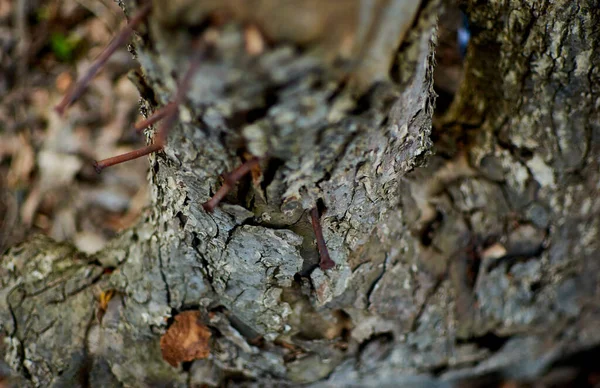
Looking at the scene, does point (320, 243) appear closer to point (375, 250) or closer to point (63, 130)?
point (375, 250)

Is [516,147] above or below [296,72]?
above

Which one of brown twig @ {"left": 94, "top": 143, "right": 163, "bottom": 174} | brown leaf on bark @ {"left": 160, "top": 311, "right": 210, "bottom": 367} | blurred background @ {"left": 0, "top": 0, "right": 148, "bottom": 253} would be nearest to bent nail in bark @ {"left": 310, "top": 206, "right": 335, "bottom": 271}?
brown twig @ {"left": 94, "top": 143, "right": 163, "bottom": 174}

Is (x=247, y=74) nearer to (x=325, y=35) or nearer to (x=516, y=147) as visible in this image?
(x=325, y=35)

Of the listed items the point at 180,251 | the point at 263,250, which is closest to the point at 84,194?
the point at 180,251

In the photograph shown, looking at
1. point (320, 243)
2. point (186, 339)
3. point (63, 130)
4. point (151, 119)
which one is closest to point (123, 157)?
point (151, 119)

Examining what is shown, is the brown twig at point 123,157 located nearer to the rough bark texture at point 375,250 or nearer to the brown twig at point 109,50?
the rough bark texture at point 375,250
